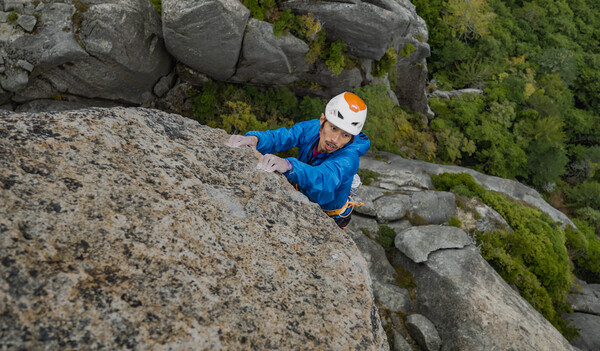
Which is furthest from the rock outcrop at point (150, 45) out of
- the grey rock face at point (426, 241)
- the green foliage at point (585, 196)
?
the green foliage at point (585, 196)

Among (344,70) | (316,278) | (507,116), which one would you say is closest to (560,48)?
(507,116)

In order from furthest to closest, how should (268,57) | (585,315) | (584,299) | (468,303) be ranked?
(268,57) < (584,299) < (585,315) < (468,303)

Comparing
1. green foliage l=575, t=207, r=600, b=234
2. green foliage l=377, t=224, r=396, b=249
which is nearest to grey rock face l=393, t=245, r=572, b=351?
green foliage l=377, t=224, r=396, b=249

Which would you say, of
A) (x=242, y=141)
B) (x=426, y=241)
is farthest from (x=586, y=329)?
(x=242, y=141)

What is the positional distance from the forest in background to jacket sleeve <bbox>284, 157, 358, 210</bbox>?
8649mm

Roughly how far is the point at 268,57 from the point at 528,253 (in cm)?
1249

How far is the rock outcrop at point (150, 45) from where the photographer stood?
1041 centimetres

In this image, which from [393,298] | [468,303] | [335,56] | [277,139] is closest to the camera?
[277,139]

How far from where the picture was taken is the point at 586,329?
10.2 metres

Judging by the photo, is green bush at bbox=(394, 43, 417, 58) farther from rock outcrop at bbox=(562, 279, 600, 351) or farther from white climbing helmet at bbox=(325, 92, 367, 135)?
white climbing helmet at bbox=(325, 92, 367, 135)

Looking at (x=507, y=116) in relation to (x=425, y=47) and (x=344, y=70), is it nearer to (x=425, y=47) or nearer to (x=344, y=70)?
(x=425, y=47)

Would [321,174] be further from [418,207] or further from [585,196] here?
[585,196]

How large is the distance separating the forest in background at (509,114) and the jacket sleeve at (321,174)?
865 cm

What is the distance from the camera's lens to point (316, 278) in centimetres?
259
